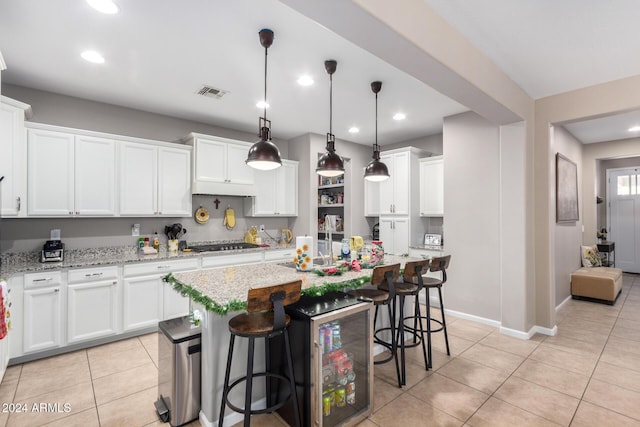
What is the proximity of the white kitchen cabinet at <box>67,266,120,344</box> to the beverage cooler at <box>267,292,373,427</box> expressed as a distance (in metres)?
2.25

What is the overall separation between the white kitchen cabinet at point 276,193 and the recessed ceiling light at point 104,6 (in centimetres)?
297

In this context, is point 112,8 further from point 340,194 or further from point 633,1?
point 340,194

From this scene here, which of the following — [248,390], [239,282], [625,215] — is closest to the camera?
[248,390]

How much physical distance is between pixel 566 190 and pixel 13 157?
6739 millimetres

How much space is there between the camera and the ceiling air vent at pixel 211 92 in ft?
11.4

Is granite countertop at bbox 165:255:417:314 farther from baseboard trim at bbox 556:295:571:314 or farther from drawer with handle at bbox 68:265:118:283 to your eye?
baseboard trim at bbox 556:295:571:314

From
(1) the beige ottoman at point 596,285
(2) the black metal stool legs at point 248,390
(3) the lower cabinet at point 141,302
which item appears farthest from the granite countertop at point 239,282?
(1) the beige ottoman at point 596,285

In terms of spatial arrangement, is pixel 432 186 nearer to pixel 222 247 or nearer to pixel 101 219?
pixel 222 247

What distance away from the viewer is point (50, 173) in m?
3.34

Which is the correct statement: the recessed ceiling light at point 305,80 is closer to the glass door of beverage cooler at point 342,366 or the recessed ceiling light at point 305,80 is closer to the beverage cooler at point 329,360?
the beverage cooler at point 329,360

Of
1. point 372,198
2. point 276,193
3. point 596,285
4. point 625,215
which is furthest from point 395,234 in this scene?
point 625,215

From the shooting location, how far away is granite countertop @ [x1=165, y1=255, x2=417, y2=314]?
179 centimetres

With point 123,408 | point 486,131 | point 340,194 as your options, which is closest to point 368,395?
point 123,408

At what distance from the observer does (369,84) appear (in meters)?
3.34
